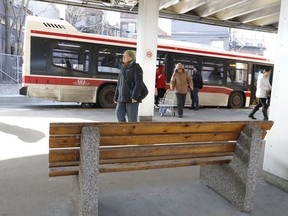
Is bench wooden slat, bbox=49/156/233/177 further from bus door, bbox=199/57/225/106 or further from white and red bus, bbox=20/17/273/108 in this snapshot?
bus door, bbox=199/57/225/106

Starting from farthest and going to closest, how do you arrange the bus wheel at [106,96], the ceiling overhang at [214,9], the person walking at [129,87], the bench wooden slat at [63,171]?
1. the bus wheel at [106,96]
2. the ceiling overhang at [214,9]
3. the person walking at [129,87]
4. the bench wooden slat at [63,171]

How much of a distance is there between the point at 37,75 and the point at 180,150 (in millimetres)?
8925

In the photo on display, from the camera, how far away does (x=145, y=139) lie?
10.3ft

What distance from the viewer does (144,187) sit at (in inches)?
162

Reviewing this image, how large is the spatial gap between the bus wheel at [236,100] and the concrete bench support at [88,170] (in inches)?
515

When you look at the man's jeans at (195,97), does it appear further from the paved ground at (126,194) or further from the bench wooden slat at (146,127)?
the bench wooden slat at (146,127)

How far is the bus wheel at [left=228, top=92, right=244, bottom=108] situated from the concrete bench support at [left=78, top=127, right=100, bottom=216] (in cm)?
1307

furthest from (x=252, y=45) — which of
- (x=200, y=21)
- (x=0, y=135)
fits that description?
(x=0, y=135)

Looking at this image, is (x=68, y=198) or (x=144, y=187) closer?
(x=68, y=198)

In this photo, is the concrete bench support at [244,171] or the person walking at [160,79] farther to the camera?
the person walking at [160,79]

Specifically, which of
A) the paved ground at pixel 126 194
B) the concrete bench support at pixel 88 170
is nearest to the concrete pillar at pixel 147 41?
the paved ground at pixel 126 194

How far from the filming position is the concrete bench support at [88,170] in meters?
2.88

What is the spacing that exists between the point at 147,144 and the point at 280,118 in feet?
6.91

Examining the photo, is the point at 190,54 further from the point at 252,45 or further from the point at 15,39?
the point at 252,45
